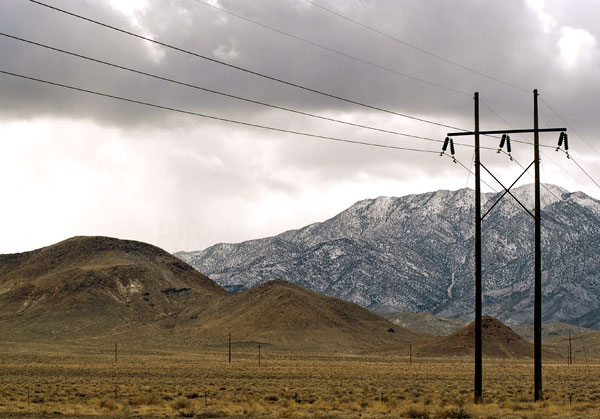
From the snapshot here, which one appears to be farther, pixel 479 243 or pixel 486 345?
pixel 486 345

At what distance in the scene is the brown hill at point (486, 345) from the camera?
18288 cm

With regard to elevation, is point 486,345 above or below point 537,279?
below

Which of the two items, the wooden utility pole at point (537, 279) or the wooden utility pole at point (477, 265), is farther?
the wooden utility pole at point (537, 279)

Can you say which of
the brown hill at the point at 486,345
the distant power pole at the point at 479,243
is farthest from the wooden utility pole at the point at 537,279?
the brown hill at the point at 486,345

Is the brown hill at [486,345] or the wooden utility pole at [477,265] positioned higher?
the wooden utility pole at [477,265]

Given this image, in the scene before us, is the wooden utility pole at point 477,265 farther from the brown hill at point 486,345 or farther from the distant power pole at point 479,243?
the brown hill at point 486,345

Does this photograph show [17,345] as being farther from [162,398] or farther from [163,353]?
[162,398]

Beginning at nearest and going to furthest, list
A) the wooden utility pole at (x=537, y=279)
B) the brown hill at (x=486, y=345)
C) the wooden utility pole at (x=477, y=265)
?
the wooden utility pole at (x=477, y=265)
the wooden utility pole at (x=537, y=279)
the brown hill at (x=486, y=345)

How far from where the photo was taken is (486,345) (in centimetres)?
18700

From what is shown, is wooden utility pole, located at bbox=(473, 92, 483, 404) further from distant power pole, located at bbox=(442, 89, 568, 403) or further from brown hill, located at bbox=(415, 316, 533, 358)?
brown hill, located at bbox=(415, 316, 533, 358)

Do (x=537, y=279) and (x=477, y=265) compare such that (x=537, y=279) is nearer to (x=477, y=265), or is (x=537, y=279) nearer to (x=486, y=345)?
(x=477, y=265)

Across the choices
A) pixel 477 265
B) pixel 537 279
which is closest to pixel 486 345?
pixel 537 279

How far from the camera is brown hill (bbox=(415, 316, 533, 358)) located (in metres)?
183

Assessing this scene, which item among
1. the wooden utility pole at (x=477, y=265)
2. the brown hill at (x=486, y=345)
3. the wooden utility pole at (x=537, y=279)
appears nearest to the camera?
the wooden utility pole at (x=477, y=265)
